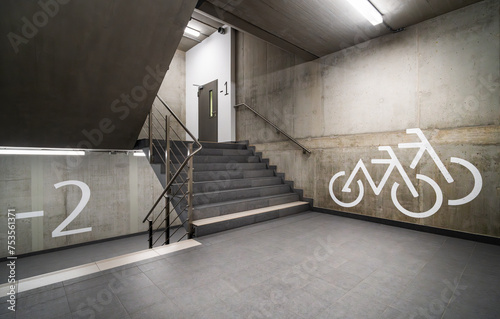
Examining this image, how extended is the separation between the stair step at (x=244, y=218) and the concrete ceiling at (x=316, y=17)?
2.90 meters

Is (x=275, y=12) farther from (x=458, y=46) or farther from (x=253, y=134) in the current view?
(x=253, y=134)

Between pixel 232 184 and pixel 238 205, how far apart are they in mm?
646

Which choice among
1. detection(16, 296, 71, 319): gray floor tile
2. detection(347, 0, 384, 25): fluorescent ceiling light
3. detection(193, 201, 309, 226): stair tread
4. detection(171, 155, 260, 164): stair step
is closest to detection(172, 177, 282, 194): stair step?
detection(193, 201, 309, 226): stair tread

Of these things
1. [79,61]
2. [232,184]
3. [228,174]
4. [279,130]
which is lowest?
[232,184]

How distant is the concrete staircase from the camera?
146 inches

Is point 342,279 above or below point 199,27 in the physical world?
below

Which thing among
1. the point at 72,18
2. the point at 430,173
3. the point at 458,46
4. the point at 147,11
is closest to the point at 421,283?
the point at 430,173

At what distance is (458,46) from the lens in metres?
3.25

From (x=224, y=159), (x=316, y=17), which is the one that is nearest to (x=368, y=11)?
(x=316, y=17)

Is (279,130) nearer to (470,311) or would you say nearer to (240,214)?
(240,214)

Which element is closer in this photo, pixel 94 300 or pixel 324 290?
pixel 94 300

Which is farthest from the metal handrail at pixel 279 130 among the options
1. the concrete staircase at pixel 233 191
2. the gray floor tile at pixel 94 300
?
the gray floor tile at pixel 94 300

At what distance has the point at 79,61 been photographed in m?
2.88

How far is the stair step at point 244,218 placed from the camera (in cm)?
339
